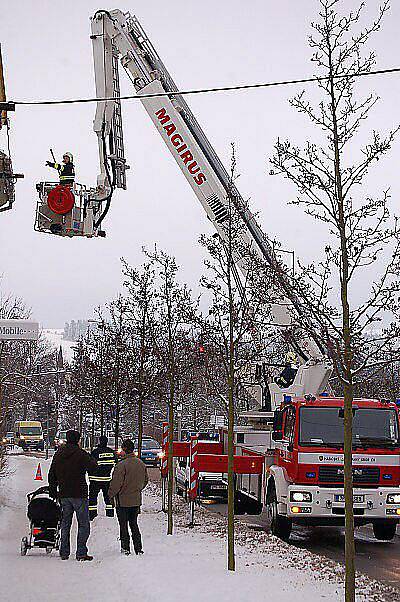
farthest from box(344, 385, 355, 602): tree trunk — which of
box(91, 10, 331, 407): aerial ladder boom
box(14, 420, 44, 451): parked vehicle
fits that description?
box(14, 420, 44, 451): parked vehicle

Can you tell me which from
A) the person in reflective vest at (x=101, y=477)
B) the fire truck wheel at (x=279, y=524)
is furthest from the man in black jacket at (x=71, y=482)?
the fire truck wheel at (x=279, y=524)

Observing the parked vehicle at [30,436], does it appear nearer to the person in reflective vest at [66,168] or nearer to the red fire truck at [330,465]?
the red fire truck at [330,465]

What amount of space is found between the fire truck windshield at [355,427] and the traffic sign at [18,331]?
4.61m

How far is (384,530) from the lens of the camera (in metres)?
15.3

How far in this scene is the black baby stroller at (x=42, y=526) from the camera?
11.9 meters

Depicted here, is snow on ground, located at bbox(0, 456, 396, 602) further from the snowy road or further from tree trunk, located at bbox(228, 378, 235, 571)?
the snowy road

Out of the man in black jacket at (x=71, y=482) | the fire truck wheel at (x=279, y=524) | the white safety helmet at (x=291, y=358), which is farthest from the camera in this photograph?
the white safety helmet at (x=291, y=358)

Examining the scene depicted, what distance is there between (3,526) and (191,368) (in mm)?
4552

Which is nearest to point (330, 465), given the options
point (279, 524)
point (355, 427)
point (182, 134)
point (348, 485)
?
point (355, 427)

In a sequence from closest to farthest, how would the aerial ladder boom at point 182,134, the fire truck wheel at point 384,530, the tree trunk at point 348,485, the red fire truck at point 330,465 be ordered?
the tree trunk at point 348,485 < the red fire truck at point 330,465 < the fire truck wheel at point 384,530 < the aerial ladder boom at point 182,134

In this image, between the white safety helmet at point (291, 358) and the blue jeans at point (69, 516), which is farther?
the white safety helmet at point (291, 358)

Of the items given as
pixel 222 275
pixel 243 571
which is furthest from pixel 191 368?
pixel 243 571

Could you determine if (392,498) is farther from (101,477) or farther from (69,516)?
(69,516)

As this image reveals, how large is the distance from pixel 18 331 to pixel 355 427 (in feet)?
18.5
